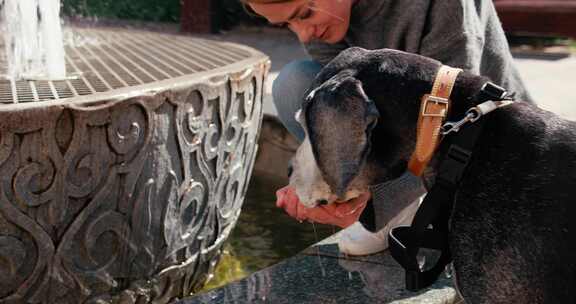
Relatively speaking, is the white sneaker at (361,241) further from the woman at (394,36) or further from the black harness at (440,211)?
the black harness at (440,211)

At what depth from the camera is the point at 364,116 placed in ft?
7.23

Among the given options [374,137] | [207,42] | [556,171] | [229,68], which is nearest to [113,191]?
[229,68]

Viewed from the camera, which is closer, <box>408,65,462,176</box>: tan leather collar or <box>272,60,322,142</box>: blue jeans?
<box>408,65,462,176</box>: tan leather collar

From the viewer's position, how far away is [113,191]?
3.11 meters

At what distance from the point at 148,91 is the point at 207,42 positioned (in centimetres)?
215

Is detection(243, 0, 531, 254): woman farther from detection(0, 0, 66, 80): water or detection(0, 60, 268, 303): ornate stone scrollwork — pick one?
detection(0, 0, 66, 80): water

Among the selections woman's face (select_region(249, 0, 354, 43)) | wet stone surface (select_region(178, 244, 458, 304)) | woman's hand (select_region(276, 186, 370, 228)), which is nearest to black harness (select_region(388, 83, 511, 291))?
woman's hand (select_region(276, 186, 370, 228))

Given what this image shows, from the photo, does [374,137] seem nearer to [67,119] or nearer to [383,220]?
[383,220]

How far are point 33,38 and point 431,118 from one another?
9.53ft

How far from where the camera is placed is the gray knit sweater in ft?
9.53

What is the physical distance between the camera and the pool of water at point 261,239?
4.30 metres

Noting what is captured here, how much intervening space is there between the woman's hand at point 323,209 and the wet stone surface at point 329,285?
443 millimetres

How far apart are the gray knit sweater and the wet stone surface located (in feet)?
1.10

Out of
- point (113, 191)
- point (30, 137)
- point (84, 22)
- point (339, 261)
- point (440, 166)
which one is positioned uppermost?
point (440, 166)
